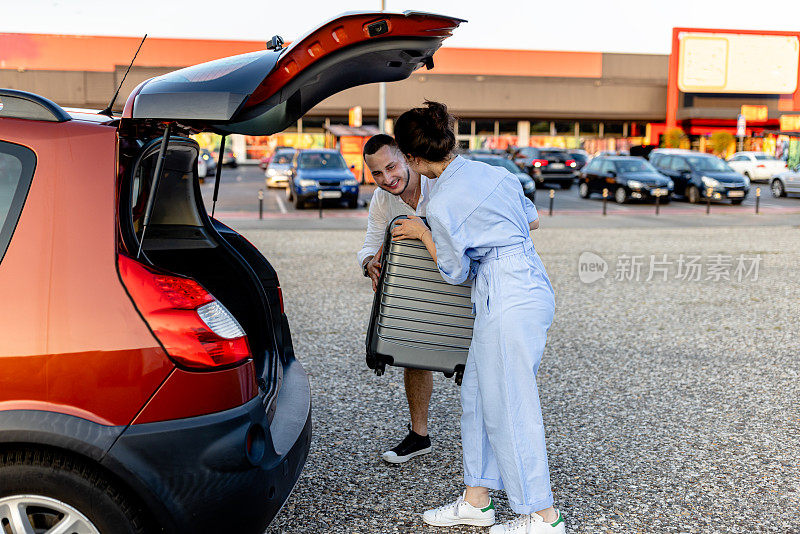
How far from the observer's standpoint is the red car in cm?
217

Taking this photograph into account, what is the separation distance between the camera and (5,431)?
2127 millimetres

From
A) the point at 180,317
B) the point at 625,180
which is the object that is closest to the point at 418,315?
the point at 180,317

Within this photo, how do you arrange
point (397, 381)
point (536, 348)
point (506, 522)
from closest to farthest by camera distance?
point (536, 348)
point (506, 522)
point (397, 381)

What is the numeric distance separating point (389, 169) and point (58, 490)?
2.04 metres

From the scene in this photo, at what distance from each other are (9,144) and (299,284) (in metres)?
7.05

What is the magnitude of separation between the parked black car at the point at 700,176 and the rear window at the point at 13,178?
74.3 feet

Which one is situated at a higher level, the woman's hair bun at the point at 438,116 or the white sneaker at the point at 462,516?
the woman's hair bun at the point at 438,116

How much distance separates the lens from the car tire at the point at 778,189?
26803 millimetres

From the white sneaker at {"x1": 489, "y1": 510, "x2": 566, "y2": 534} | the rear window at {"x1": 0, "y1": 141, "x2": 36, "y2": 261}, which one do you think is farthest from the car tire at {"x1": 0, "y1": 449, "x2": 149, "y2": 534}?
the white sneaker at {"x1": 489, "y1": 510, "x2": 566, "y2": 534}

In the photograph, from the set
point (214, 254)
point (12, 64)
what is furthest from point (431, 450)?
point (12, 64)

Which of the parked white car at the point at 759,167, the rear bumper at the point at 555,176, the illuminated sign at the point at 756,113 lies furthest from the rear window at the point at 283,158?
the illuminated sign at the point at 756,113

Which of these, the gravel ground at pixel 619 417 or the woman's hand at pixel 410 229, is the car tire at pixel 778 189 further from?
the woman's hand at pixel 410 229

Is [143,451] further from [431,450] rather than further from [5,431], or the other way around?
[431,450]

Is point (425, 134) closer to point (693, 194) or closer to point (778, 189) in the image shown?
point (693, 194)
